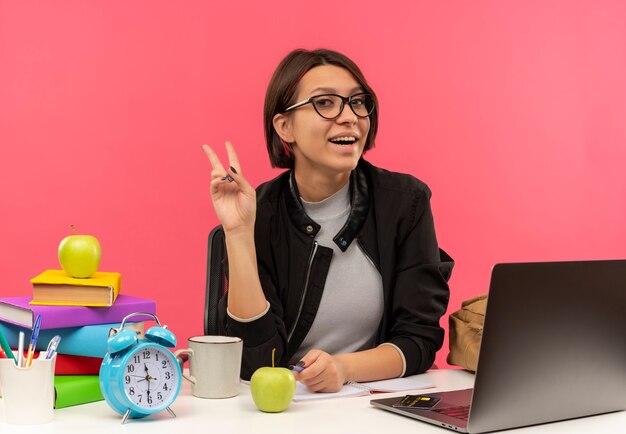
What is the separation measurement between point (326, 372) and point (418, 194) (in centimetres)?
70

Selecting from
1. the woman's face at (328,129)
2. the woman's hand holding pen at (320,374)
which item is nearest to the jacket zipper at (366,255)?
the woman's face at (328,129)

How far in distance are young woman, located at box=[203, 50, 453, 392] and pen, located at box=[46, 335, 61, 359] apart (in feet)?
1.98

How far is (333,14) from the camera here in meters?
3.49

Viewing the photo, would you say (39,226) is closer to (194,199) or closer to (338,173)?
(194,199)

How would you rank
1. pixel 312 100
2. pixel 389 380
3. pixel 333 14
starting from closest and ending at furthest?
pixel 389 380 < pixel 312 100 < pixel 333 14

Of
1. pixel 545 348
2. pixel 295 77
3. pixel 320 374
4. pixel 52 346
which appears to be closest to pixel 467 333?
pixel 320 374

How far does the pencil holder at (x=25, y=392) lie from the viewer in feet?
Result: 4.40

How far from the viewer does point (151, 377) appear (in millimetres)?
1399

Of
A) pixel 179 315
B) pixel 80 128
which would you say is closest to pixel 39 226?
pixel 80 128

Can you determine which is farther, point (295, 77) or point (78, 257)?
point (295, 77)

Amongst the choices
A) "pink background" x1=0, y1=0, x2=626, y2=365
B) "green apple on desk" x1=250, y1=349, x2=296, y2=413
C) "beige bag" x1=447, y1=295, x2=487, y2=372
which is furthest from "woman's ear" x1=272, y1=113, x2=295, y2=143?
"pink background" x1=0, y1=0, x2=626, y2=365

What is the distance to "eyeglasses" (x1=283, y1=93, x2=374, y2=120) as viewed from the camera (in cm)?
205

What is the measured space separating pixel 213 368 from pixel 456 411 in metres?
0.45

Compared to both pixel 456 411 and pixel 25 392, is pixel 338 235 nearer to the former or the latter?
pixel 456 411
